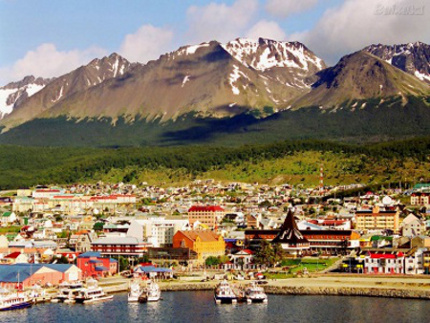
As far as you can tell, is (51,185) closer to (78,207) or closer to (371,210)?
(78,207)

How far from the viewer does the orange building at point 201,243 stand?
84812 mm

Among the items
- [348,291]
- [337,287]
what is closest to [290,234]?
[337,287]

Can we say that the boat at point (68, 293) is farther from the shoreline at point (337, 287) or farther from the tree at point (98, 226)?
the tree at point (98, 226)

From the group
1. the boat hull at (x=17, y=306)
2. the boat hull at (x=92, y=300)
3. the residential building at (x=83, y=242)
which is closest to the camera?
the boat hull at (x=17, y=306)

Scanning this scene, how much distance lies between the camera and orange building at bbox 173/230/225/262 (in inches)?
3339

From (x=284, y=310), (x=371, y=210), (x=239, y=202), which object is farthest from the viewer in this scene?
(x=239, y=202)

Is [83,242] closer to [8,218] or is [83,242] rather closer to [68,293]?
[68,293]

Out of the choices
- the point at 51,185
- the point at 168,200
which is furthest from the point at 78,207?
the point at 51,185

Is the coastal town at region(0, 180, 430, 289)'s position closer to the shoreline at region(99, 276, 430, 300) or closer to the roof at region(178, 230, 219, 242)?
the roof at region(178, 230, 219, 242)

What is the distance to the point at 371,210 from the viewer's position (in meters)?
107

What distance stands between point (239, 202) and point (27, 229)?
119ft

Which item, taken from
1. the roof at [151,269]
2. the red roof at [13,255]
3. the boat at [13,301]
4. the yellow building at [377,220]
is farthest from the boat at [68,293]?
the yellow building at [377,220]

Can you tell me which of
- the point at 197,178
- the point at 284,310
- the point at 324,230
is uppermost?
the point at 197,178

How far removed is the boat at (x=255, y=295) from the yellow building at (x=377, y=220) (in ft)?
133
